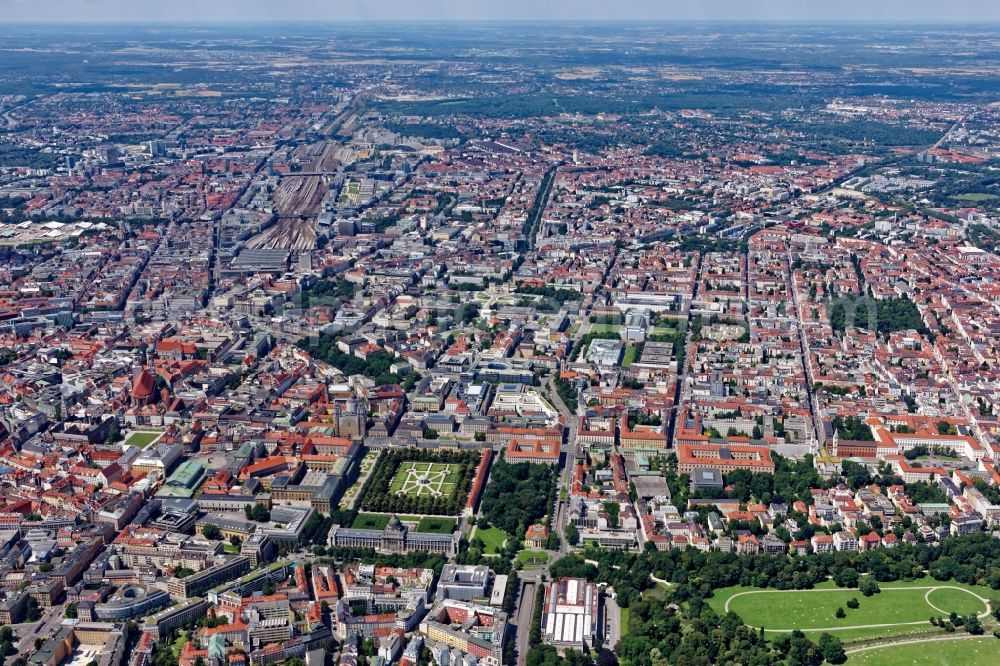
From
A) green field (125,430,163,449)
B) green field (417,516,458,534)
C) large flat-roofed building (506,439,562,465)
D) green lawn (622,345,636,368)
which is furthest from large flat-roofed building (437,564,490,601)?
green lawn (622,345,636,368)

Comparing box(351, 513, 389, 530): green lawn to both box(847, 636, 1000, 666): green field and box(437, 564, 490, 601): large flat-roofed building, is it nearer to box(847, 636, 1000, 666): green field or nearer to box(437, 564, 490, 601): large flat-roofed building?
box(437, 564, 490, 601): large flat-roofed building

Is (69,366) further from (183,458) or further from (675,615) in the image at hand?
(675,615)

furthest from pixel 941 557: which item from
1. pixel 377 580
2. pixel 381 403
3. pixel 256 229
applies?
pixel 256 229

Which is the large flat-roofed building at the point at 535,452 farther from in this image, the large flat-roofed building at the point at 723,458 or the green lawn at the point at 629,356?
the green lawn at the point at 629,356

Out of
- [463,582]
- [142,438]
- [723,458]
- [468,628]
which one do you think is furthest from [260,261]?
[468,628]

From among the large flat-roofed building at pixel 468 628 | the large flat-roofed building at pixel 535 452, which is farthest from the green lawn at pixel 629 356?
the large flat-roofed building at pixel 468 628

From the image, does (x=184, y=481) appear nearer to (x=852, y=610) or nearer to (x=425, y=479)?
(x=425, y=479)
